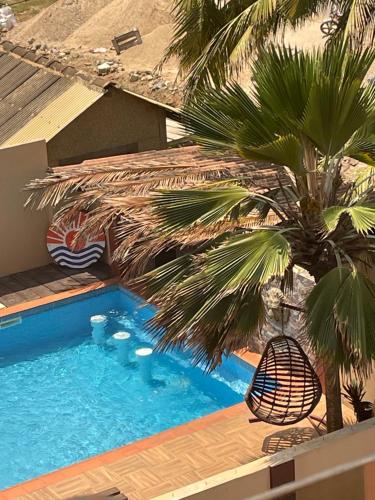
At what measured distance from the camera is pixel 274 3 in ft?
45.6

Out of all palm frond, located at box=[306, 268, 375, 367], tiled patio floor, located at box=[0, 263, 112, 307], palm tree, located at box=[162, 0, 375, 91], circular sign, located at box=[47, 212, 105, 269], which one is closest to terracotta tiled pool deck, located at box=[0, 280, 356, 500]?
palm frond, located at box=[306, 268, 375, 367]

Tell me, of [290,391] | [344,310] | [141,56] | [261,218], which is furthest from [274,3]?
[141,56]

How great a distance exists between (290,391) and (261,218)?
6.90 ft

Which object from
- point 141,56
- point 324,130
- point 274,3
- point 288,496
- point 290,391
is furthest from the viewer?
point 141,56

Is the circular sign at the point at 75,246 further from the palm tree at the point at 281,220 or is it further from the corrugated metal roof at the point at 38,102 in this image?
the palm tree at the point at 281,220

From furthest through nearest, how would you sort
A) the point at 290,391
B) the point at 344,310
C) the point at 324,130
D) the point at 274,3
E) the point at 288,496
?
the point at 274,3
the point at 290,391
the point at 288,496
the point at 324,130
the point at 344,310

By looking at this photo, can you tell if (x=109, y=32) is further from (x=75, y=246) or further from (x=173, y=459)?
(x=173, y=459)

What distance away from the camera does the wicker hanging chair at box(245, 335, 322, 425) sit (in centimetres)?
1114

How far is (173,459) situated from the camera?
1213 cm

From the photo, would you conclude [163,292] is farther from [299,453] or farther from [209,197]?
[299,453]

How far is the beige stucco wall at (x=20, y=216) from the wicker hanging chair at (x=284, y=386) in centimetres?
724

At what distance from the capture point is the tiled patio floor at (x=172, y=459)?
11586mm

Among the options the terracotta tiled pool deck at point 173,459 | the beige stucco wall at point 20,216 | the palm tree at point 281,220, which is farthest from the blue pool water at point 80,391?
the palm tree at point 281,220

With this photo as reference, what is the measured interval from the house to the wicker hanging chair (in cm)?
772
